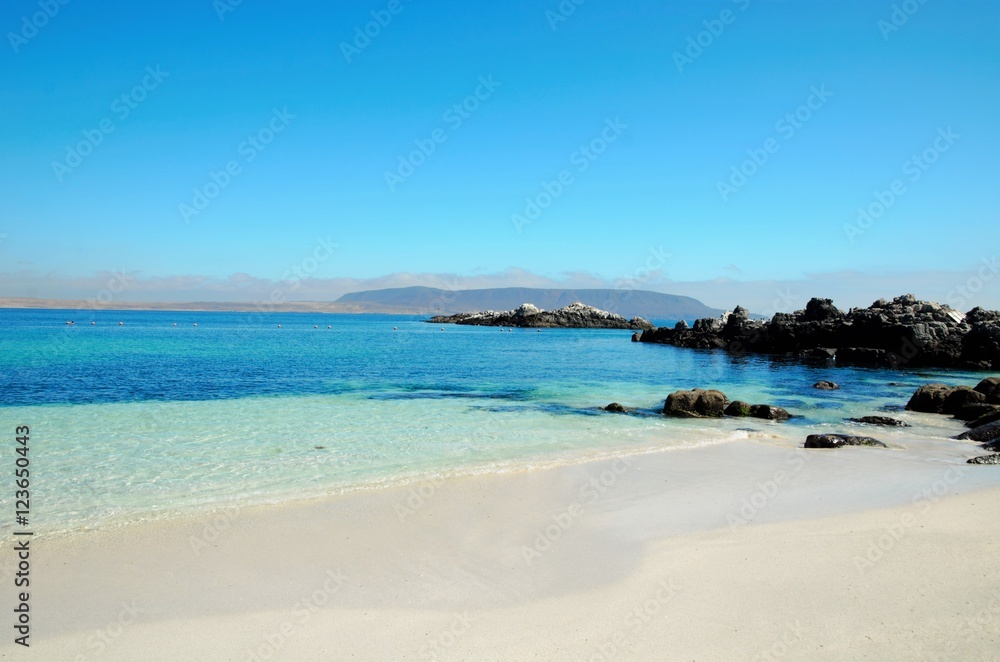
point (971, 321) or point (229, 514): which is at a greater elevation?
point (971, 321)

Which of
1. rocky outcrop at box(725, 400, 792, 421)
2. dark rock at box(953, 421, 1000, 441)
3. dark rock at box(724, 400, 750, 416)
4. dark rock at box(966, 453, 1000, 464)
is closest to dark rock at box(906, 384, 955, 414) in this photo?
dark rock at box(953, 421, 1000, 441)

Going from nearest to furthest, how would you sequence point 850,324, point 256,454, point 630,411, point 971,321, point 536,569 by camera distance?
point 536,569 < point 256,454 < point 630,411 < point 971,321 < point 850,324

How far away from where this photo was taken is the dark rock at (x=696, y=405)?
859 inches

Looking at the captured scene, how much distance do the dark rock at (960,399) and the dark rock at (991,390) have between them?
51 cm

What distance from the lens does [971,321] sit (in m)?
50.2

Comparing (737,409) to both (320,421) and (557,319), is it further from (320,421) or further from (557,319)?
(557,319)

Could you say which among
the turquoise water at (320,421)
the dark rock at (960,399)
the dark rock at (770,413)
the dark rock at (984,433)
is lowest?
the turquoise water at (320,421)

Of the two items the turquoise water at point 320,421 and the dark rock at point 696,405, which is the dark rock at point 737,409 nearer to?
the dark rock at point 696,405

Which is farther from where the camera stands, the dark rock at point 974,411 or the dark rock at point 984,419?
the dark rock at point 974,411

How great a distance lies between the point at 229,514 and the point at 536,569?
5663 mm

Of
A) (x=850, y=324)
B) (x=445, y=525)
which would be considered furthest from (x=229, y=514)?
(x=850, y=324)

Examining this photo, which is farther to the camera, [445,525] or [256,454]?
[256,454]

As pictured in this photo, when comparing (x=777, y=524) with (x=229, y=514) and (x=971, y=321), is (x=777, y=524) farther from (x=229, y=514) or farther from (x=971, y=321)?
(x=971, y=321)

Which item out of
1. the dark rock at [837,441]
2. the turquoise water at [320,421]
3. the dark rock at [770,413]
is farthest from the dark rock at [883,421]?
the dark rock at [837,441]
